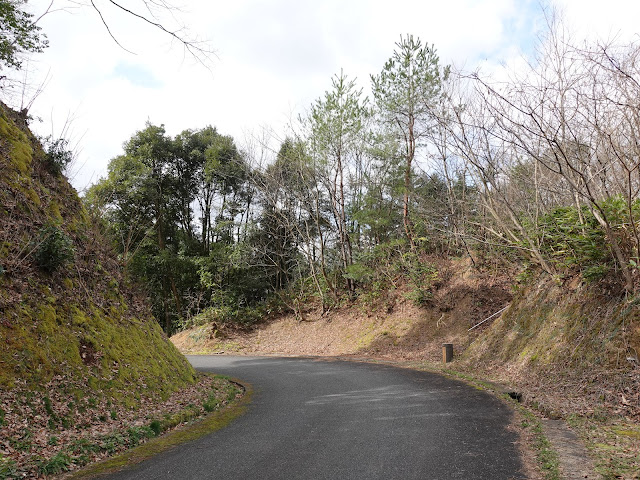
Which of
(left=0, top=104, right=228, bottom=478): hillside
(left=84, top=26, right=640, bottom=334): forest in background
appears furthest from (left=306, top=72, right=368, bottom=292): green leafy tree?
(left=0, top=104, right=228, bottom=478): hillside

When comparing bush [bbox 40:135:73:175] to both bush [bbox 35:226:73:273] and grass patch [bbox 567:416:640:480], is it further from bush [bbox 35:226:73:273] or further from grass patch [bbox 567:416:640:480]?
grass patch [bbox 567:416:640:480]

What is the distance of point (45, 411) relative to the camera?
5.48 meters

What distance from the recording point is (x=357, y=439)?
548 cm

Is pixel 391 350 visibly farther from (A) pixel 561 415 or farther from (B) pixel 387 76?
(B) pixel 387 76

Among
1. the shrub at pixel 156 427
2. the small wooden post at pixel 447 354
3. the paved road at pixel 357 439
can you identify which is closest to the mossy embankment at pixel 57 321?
the shrub at pixel 156 427

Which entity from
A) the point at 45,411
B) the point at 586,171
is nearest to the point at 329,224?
the point at 586,171

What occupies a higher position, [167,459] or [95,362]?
[95,362]

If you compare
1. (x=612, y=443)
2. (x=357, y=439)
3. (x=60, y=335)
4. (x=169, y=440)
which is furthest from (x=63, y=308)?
(x=612, y=443)

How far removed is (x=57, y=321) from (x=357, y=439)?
211 inches

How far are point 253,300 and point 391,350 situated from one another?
1245 cm

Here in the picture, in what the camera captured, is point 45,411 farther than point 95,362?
No

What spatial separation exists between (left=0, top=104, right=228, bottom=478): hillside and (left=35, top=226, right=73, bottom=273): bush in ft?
0.06

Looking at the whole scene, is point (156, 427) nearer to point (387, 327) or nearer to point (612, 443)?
→ point (612, 443)

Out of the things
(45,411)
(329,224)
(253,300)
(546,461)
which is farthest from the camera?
(253,300)
